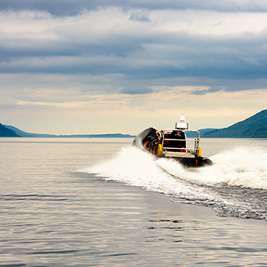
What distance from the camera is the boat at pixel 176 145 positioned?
27.5 metres

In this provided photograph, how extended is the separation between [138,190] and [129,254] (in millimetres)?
11967

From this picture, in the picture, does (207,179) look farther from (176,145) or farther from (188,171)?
(176,145)

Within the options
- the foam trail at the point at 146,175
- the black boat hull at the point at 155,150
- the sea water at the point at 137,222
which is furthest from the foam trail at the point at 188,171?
the black boat hull at the point at 155,150

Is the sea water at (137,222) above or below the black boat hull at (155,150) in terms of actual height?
below

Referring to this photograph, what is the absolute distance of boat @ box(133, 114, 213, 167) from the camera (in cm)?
2747

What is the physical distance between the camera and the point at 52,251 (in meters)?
9.24

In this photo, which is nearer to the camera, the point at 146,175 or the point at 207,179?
the point at 207,179

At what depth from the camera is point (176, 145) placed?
3331 centimetres

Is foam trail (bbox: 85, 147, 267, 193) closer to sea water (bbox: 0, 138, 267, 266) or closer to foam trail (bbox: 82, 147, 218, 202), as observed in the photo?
foam trail (bbox: 82, 147, 218, 202)

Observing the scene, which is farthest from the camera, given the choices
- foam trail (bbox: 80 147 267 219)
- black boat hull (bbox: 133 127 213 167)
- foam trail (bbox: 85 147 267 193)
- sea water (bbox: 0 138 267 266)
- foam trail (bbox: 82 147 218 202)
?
black boat hull (bbox: 133 127 213 167)

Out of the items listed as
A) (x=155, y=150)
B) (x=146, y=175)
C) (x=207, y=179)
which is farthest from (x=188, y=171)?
(x=155, y=150)

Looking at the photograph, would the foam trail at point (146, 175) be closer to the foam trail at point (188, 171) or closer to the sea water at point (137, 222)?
the foam trail at point (188, 171)

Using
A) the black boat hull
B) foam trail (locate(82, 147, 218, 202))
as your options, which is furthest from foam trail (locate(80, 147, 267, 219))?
the black boat hull

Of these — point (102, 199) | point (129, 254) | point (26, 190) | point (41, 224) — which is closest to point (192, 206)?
point (102, 199)
